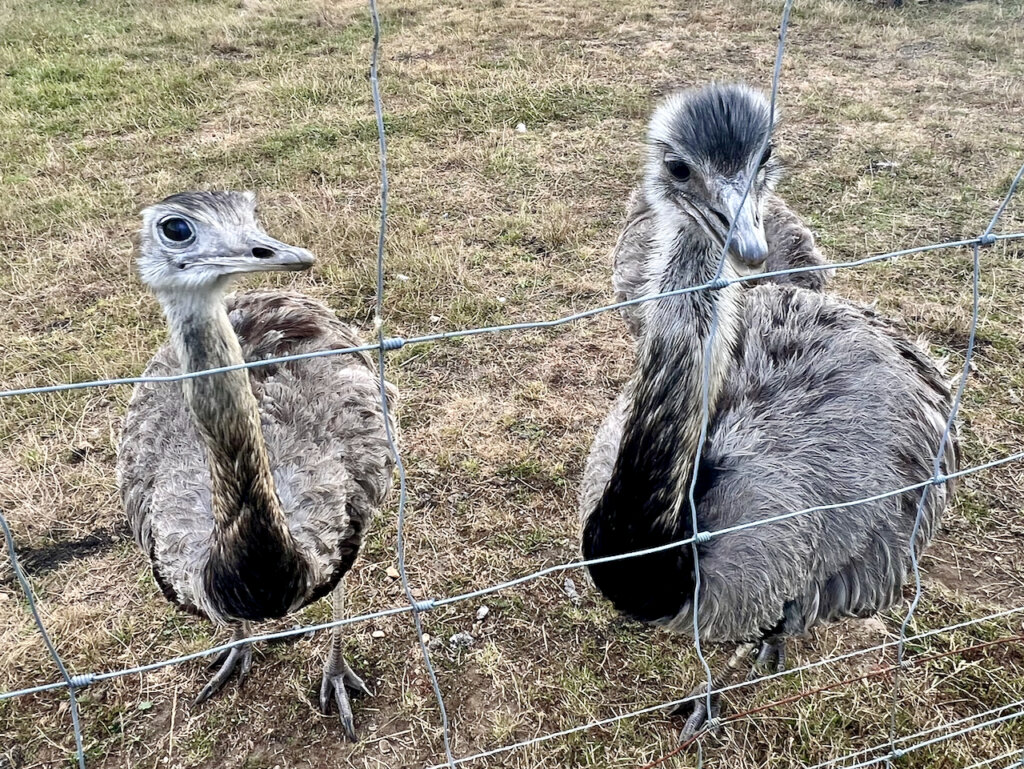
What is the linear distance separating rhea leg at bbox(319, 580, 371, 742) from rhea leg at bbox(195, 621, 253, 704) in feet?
1.10

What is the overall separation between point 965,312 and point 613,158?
3.22 metres

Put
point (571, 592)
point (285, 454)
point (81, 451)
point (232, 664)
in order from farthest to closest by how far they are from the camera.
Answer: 1. point (81, 451)
2. point (571, 592)
3. point (232, 664)
4. point (285, 454)

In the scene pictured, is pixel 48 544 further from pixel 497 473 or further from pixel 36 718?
pixel 497 473

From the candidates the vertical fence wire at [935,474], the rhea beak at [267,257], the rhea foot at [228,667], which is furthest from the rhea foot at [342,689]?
the vertical fence wire at [935,474]

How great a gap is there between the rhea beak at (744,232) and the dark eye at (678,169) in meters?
0.20

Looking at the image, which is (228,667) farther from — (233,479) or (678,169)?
(678,169)

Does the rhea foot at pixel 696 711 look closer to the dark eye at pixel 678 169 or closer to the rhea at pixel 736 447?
the rhea at pixel 736 447

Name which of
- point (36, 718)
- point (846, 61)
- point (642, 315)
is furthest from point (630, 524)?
point (846, 61)

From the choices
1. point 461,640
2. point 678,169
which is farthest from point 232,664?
point 678,169

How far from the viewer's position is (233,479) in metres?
2.25

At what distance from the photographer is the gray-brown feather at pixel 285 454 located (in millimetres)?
2570

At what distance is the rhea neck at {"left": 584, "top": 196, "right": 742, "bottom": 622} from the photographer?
220cm

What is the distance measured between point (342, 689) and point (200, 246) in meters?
1.71

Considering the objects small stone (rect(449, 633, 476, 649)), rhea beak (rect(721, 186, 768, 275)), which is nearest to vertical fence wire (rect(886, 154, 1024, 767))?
rhea beak (rect(721, 186, 768, 275))
